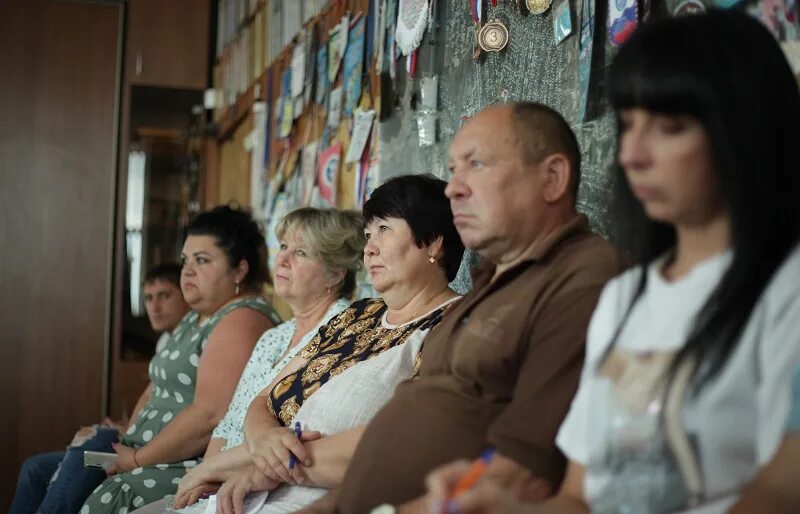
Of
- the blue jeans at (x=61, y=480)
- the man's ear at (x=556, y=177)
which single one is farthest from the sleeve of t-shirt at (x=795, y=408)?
the blue jeans at (x=61, y=480)

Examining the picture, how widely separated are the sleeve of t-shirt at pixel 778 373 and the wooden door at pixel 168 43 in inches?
207

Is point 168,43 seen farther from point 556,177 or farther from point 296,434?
point 556,177

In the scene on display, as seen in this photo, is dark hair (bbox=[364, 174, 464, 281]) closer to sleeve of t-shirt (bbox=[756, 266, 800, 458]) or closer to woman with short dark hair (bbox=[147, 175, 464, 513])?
woman with short dark hair (bbox=[147, 175, 464, 513])

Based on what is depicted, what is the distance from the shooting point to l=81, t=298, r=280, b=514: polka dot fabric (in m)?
2.84

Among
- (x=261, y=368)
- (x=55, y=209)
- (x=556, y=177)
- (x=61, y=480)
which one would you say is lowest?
(x=61, y=480)

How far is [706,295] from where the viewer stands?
1.02 meters

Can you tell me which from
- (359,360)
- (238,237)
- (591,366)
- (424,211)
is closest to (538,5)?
(424,211)

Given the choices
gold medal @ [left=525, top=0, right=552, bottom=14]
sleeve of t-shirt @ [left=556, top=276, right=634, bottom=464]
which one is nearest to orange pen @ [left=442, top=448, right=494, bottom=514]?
sleeve of t-shirt @ [left=556, top=276, right=634, bottom=464]

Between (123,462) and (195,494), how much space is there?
82 cm

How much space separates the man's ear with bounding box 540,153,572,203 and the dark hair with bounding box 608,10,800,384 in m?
0.52

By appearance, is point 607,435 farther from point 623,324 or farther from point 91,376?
point 91,376

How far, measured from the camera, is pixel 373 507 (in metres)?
1.50

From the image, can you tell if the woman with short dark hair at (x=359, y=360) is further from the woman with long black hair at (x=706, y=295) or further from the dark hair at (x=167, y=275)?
the dark hair at (x=167, y=275)

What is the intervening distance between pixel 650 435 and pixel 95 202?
518cm
